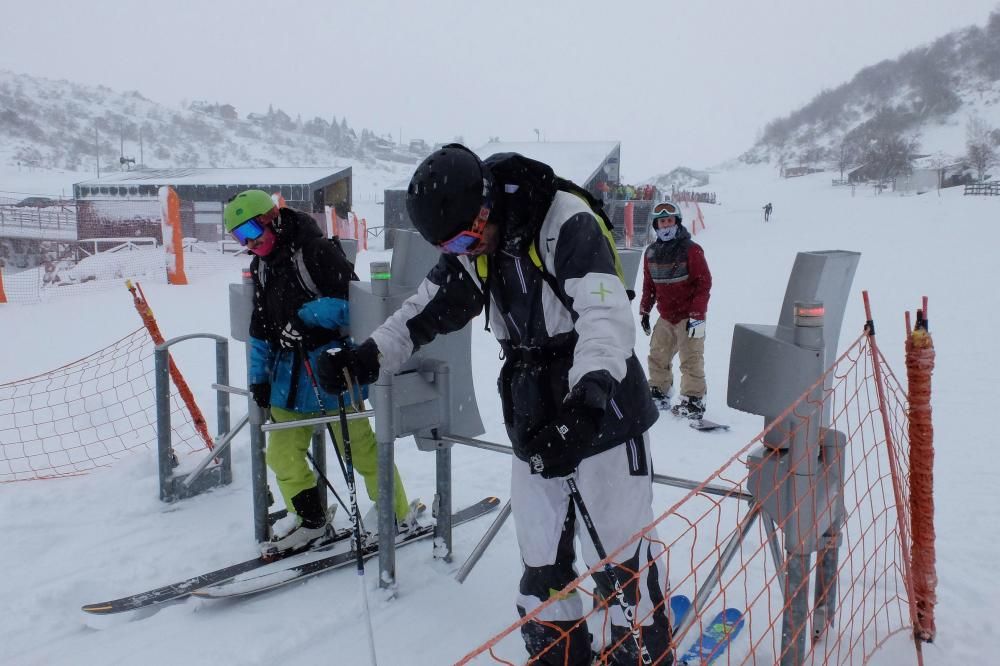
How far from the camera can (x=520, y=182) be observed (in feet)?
6.69

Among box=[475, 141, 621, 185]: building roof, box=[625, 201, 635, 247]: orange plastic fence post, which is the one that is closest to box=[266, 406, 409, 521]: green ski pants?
box=[625, 201, 635, 247]: orange plastic fence post

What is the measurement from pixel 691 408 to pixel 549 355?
13.0 ft

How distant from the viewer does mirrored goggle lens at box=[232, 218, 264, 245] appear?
3131 millimetres

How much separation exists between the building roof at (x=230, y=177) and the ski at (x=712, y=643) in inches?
1028

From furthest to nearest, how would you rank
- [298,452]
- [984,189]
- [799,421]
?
1. [984,189]
2. [298,452]
3. [799,421]

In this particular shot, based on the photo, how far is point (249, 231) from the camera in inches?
124

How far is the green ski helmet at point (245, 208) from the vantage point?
3.11 m

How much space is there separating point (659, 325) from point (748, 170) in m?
94.4

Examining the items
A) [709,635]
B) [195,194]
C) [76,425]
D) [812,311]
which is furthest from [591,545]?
[195,194]

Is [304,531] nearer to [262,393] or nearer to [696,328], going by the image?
[262,393]

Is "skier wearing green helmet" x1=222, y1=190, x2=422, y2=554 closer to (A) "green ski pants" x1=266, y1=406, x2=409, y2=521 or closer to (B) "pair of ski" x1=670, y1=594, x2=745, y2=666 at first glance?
(A) "green ski pants" x1=266, y1=406, x2=409, y2=521

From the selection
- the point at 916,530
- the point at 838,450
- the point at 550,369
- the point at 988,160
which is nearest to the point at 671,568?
the point at 916,530

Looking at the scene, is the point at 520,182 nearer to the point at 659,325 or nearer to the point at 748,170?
the point at 659,325

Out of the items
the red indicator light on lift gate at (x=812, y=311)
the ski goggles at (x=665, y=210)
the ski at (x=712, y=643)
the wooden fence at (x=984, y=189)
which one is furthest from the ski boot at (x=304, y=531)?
the wooden fence at (x=984, y=189)
